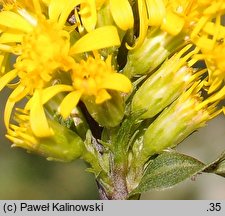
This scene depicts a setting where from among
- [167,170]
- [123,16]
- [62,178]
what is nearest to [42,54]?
[123,16]

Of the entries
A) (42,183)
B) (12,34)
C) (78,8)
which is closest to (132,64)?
(78,8)

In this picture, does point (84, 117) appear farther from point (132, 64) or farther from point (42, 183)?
point (42, 183)

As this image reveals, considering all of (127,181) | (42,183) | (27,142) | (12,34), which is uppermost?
(12,34)

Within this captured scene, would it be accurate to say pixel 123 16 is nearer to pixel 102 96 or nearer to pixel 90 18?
Answer: pixel 90 18

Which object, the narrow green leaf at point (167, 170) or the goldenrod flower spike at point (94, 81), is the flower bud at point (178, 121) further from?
the goldenrod flower spike at point (94, 81)

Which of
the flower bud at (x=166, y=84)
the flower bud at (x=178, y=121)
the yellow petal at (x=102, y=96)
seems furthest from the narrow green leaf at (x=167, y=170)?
the yellow petal at (x=102, y=96)

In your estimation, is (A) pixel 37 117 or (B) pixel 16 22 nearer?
(A) pixel 37 117
